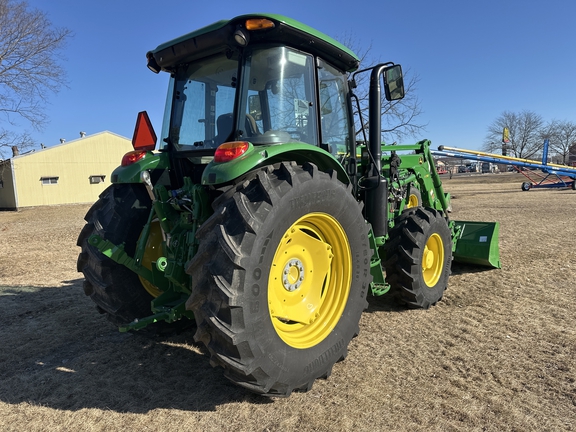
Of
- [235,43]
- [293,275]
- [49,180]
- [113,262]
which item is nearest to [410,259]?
[293,275]

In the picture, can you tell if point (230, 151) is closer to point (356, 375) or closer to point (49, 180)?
point (356, 375)

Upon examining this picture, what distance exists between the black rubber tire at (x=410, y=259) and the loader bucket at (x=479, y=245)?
1.57 meters

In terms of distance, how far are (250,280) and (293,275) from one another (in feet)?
2.14

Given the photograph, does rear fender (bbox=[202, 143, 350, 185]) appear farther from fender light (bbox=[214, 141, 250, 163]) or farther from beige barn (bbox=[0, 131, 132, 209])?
beige barn (bbox=[0, 131, 132, 209])

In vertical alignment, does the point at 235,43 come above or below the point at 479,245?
above

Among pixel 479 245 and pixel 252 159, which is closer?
pixel 252 159

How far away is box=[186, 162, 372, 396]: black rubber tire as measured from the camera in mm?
2340

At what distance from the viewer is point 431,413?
2.54m

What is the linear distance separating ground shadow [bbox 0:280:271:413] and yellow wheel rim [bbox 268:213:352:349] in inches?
22.0

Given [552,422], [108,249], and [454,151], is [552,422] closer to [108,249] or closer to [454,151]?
[108,249]

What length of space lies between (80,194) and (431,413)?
30.4m

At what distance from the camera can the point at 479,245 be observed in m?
5.82

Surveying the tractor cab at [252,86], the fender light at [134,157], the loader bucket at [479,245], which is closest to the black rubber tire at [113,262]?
the fender light at [134,157]

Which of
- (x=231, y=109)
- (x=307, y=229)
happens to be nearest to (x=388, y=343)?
(x=307, y=229)
